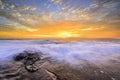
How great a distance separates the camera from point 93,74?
6.00 m

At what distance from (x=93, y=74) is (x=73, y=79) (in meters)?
1.47

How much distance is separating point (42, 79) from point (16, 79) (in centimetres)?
133

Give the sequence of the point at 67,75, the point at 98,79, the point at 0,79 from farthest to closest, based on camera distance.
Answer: the point at 67,75, the point at 98,79, the point at 0,79

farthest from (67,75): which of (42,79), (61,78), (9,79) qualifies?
(9,79)

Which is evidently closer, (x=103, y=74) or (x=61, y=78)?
(x=61, y=78)

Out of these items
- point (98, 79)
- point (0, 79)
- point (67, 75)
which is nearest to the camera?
point (0, 79)

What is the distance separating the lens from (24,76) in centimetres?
552

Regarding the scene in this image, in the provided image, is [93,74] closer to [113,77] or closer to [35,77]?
[113,77]

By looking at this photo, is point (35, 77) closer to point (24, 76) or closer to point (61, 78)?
point (24, 76)

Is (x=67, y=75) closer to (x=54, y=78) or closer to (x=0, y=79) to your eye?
(x=54, y=78)

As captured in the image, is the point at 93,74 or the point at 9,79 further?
the point at 93,74

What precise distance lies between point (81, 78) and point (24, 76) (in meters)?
3.16

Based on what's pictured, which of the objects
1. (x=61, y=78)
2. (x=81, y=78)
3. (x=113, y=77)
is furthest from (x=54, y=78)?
(x=113, y=77)

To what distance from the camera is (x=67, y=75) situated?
5.80 metres
